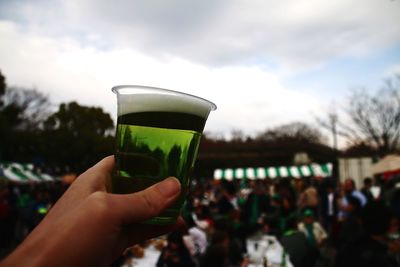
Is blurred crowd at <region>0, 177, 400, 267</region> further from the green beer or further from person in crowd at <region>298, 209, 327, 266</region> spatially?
the green beer

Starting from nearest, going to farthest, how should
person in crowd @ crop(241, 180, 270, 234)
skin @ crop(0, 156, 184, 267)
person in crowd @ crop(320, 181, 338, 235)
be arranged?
skin @ crop(0, 156, 184, 267) → person in crowd @ crop(241, 180, 270, 234) → person in crowd @ crop(320, 181, 338, 235)

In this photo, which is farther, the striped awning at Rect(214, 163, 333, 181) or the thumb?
the striped awning at Rect(214, 163, 333, 181)

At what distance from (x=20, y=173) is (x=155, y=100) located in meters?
25.9

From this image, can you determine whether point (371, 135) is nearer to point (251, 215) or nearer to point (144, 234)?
point (251, 215)

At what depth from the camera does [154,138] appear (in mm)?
1127

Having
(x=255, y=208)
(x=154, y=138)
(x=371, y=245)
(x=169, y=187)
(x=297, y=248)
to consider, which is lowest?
(x=297, y=248)

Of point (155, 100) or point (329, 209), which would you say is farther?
point (329, 209)

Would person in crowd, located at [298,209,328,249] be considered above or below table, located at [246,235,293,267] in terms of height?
above

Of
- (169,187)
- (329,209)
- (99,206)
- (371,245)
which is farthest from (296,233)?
(329,209)

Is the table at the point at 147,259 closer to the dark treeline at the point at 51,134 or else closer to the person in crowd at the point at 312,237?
the person in crowd at the point at 312,237

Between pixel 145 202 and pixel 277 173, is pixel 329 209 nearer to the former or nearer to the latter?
pixel 145 202

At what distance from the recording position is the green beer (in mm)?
1129

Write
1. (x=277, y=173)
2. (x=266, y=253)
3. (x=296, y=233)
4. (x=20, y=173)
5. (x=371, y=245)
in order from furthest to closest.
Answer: (x=20, y=173) < (x=277, y=173) < (x=266, y=253) < (x=296, y=233) < (x=371, y=245)

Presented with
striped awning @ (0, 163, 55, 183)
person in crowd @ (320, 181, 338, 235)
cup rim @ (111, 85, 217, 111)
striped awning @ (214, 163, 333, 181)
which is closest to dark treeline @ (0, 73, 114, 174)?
striped awning @ (0, 163, 55, 183)
